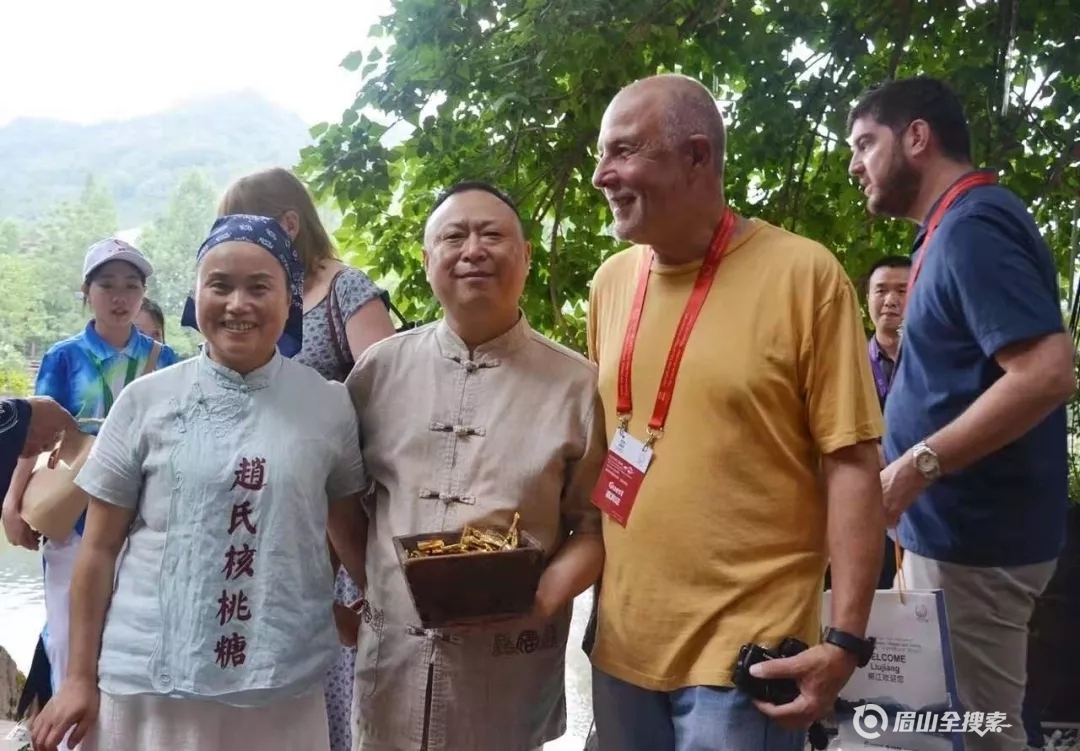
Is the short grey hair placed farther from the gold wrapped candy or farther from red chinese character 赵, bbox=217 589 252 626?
red chinese character 赵, bbox=217 589 252 626

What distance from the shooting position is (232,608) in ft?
4.06

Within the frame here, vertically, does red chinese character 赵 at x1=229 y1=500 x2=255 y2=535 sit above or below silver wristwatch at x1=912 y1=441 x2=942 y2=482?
below

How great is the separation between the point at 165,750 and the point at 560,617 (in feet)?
1.94

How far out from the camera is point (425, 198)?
8.40 feet

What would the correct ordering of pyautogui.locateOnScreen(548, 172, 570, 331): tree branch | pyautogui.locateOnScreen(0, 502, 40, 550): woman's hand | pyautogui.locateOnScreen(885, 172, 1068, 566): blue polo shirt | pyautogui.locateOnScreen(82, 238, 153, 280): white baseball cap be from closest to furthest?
pyautogui.locateOnScreen(885, 172, 1068, 566): blue polo shirt < pyautogui.locateOnScreen(0, 502, 40, 550): woman's hand < pyautogui.locateOnScreen(82, 238, 153, 280): white baseball cap < pyautogui.locateOnScreen(548, 172, 570, 331): tree branch

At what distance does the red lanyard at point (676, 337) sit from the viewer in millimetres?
1281

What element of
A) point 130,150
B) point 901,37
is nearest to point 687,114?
point 901,37

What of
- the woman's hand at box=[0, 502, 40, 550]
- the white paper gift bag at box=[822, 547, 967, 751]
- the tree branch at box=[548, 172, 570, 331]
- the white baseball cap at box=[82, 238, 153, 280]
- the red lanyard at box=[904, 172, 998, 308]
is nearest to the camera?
the white paper gift bag at box=[822, 547, 967, 751]

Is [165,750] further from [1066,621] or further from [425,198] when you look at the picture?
[1066,621]

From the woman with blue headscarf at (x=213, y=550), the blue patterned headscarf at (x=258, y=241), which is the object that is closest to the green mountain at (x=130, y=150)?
the blue patterned headscarf at (x=258, y=241)

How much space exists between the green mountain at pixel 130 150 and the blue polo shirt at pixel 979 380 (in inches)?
76.7

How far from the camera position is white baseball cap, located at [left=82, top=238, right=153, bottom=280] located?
2.55 metres

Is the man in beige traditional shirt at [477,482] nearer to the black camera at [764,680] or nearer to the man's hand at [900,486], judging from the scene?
the black camera at [764,680]

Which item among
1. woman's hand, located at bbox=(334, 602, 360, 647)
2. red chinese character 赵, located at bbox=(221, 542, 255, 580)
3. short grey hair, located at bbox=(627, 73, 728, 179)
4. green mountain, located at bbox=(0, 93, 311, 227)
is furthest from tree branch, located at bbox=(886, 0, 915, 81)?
red chinese character 赵, located at bbox=(221, 542, 255, 580)
